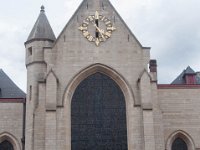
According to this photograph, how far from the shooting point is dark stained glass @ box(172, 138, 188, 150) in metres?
33.0

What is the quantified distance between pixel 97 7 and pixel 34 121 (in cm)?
932

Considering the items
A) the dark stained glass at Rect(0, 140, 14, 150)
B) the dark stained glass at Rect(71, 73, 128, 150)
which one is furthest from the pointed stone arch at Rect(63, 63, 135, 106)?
the dark stained glass at Rect(0, 140, 14, 150)

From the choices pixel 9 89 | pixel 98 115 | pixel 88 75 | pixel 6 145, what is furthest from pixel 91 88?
pixel 9 89

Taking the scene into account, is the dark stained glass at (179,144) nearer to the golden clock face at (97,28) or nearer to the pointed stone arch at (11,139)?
the golden clock face at (97,28)

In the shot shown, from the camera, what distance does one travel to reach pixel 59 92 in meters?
29.8

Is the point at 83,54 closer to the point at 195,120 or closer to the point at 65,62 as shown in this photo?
the point at 65,62

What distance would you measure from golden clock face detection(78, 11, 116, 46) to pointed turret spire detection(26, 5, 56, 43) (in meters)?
2.61

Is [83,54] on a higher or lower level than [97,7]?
lower

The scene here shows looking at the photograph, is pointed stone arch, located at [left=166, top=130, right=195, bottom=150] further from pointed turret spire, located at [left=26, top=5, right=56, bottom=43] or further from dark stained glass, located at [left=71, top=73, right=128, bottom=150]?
pointed turret spire, located at [left=26, top=5, right=56, bottom=43]

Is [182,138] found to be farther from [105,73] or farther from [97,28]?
[97,28]

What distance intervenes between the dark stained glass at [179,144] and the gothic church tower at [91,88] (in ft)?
13.8

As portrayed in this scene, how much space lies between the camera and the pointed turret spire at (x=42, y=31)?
106 feet

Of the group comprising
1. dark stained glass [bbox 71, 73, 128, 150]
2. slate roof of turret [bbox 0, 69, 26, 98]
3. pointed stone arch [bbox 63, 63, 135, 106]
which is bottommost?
dark stained glass [bbox 71, 73, 128, 150]

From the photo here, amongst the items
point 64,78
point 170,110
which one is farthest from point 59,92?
point 170,110
